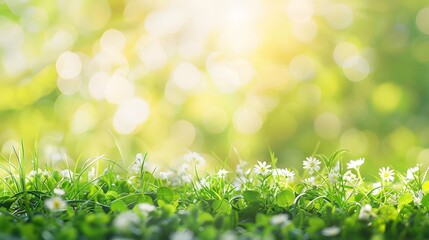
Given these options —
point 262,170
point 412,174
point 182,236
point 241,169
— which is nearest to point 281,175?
point 262,170

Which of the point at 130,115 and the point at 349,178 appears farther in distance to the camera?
the point at 130,115

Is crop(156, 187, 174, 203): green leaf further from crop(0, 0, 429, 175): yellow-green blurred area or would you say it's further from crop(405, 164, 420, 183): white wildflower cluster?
crop(0, 0, 429, 175): yellow-green blurred area

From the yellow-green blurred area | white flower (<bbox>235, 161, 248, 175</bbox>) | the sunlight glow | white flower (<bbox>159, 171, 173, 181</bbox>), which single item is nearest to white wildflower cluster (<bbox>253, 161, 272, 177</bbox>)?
white flower (<bbox>235, 161, 248, 175</bbox>)

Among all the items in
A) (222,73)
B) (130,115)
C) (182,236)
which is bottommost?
(182,236)

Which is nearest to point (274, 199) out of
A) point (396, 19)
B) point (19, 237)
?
point (19, 237)

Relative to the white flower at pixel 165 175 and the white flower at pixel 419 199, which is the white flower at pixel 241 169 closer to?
the white flower at pixel 165 175

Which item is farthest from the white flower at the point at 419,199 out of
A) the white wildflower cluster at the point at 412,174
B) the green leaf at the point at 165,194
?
the green leaf at the point at 165,194

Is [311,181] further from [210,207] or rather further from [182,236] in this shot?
[182,236]

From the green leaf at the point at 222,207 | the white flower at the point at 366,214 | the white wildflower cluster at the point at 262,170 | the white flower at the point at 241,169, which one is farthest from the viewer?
the white flower at the point at 241,169
